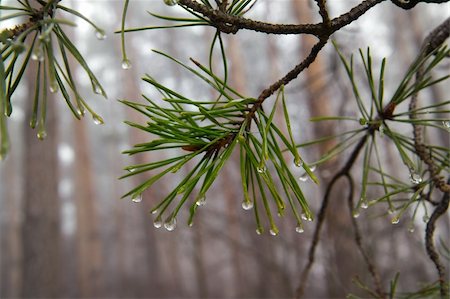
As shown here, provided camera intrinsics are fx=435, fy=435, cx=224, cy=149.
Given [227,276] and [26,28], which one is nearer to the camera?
[26,28]

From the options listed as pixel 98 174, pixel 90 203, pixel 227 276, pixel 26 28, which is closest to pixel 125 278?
pixel 227 276

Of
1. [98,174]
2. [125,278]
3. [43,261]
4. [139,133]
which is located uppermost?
[98,174]

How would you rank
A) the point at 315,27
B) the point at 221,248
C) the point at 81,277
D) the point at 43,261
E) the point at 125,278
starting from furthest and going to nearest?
the point at 221,248
the point at 125,278
the point at 81,277
the point at 43,261
the point at 315,27

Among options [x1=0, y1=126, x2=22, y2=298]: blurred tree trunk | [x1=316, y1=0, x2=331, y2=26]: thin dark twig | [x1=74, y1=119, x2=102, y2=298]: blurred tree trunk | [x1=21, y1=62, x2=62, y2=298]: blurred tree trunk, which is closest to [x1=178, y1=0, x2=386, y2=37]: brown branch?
[x1=316, y1=0, x2=331, y2=26]: thin dark twig

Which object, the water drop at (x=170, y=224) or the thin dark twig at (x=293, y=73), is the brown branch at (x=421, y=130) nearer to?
the thin dark twig at (x=293, y=73)

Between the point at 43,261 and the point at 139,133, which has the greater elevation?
the point at 139,133

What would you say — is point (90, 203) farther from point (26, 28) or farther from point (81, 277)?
→ point (26, 28)

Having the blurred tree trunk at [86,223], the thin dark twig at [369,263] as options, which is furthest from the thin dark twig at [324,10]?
the blurred tree trunk at [86,223]
